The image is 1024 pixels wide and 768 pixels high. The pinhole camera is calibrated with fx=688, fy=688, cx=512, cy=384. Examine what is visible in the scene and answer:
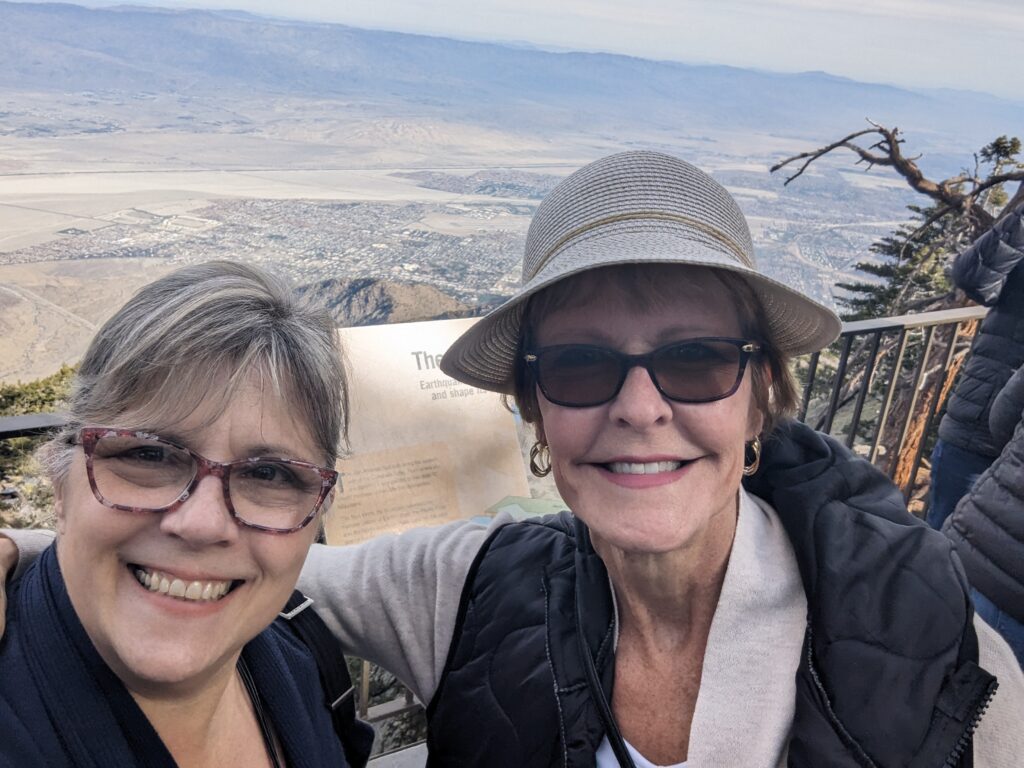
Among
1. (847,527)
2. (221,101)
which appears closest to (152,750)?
(847,527)

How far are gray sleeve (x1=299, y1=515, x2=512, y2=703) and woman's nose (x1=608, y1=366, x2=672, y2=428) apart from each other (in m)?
0.57

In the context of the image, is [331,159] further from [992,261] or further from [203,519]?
[203,519]

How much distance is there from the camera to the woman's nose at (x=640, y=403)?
4.23ft

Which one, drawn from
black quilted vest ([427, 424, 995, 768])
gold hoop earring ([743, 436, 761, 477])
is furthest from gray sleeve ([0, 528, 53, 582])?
gold hoop earring ([743, 436, 761, 477])

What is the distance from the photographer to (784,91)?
185ft

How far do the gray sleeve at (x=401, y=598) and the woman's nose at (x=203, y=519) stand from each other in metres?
0.60

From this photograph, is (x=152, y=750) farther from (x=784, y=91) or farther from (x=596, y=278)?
(x=784, y=91)

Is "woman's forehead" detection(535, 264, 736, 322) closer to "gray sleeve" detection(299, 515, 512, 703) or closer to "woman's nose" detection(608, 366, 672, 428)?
"woman's nose" detection(608, 366, 672, 428)

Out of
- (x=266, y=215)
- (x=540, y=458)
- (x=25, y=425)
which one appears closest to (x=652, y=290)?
(x=540, y=458)

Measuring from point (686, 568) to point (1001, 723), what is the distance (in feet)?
1.89

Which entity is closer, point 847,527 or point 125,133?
point 847,527

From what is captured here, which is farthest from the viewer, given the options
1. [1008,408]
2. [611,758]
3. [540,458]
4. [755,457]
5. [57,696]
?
[1008,408]

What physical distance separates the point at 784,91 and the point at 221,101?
4407 cm

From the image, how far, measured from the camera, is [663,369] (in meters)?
1.31
